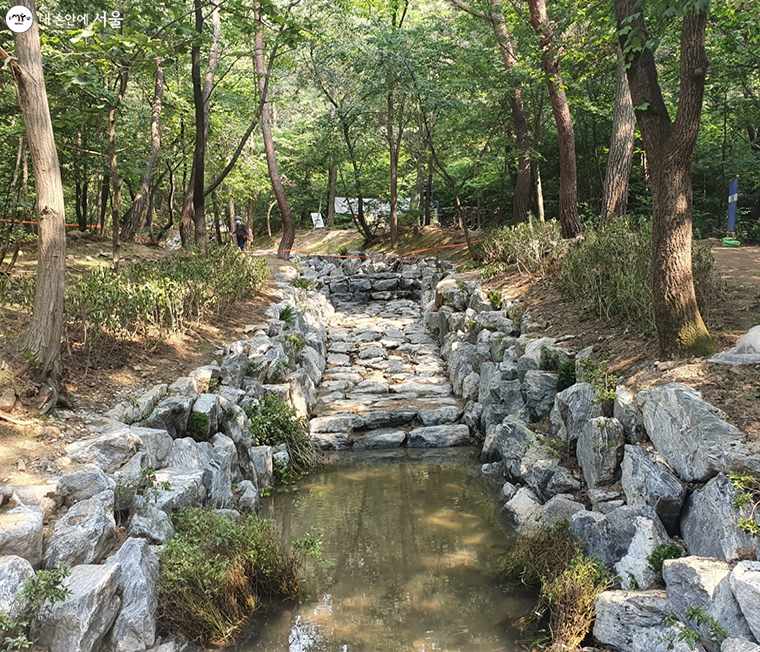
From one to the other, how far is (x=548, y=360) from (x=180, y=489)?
13.9ft

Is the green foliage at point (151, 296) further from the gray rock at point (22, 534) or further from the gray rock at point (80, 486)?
the gray rock at point (22, 534)

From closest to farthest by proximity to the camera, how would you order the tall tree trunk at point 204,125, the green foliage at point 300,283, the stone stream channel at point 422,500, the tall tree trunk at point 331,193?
the stone stream channel at point 422,500, the tall tree trunk at point 204,125, the green foliage at point 300,283, the tall tree trunk at point 331,193

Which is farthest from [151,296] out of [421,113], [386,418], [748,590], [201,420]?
[421,113]

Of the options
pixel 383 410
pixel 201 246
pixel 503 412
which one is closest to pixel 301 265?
pixel 201 246

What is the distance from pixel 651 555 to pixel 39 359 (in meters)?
4.58

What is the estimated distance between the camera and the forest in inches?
201

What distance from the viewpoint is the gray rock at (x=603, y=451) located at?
4824 mm

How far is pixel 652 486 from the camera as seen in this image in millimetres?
4129

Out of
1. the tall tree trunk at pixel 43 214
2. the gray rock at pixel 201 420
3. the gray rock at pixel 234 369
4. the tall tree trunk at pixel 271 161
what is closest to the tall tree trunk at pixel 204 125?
the tall tree trunk at pixel 271 161

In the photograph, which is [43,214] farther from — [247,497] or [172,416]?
[247,497]

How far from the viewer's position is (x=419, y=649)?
379cm

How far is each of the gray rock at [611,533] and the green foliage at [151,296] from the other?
470 cm

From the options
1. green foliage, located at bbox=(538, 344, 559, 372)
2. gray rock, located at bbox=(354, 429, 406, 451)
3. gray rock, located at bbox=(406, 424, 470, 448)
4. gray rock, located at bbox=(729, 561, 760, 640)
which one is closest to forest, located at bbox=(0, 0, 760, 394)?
green foliage, located at bbox=(538, 344, 559, 372)

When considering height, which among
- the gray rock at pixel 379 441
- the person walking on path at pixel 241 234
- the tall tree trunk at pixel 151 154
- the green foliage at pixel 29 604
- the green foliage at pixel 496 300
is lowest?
the gray rock at pixel 379 441
